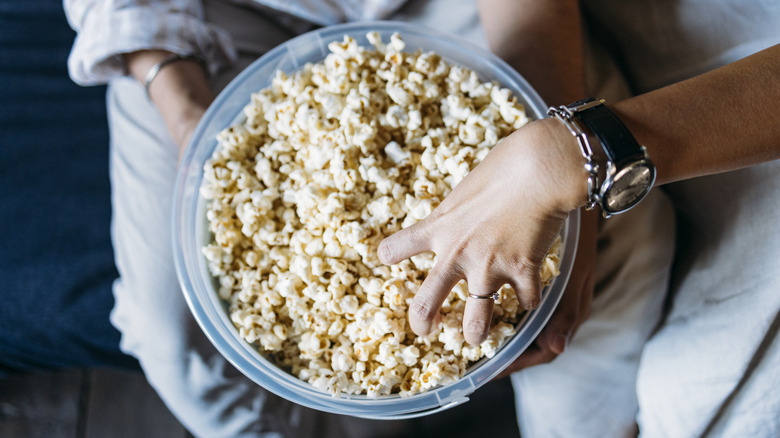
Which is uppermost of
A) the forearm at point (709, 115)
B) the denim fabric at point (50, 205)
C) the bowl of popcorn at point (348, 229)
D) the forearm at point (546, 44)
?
the forearm at point (709, 115)

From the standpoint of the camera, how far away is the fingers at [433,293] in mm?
490

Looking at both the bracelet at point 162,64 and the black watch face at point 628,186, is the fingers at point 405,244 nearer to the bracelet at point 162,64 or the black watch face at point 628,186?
the black watch face at point 628,186

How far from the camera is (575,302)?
2.15 ft

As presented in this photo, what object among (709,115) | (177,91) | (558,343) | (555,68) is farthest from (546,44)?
(177,91)

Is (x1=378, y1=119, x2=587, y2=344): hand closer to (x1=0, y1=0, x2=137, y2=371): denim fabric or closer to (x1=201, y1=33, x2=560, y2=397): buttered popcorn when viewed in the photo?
(x1=201, y1=33, x2=560, y2=397): buttered popcorn

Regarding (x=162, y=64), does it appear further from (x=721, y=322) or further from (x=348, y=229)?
(x=721, y=322)

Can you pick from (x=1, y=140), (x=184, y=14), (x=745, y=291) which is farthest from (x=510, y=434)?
(x=1, y=140)

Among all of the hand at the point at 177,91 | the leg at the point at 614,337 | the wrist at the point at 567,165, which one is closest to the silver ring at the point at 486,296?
the wrist at the point at 567,165

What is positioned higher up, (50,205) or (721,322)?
(721,322)

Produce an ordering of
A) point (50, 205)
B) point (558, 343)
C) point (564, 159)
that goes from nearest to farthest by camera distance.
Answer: point (564, 159), point (558, 343), point (50, 205)

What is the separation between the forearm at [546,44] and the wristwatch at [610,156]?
23 centimetres

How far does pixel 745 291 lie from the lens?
64cm

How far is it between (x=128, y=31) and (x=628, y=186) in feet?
2.14

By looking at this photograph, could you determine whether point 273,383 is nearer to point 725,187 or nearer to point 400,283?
point 400,283
